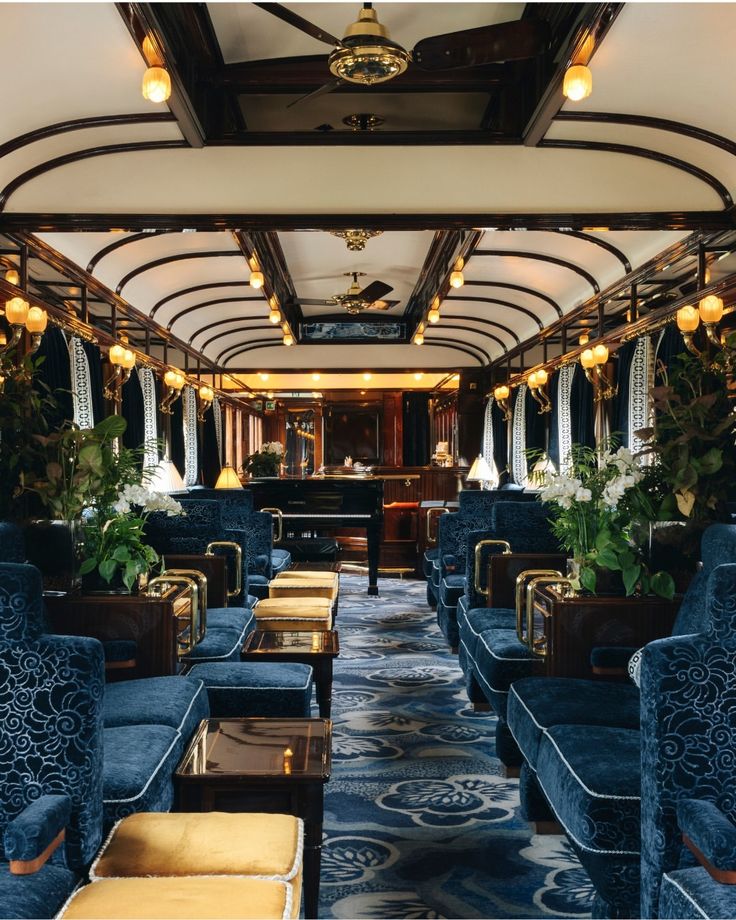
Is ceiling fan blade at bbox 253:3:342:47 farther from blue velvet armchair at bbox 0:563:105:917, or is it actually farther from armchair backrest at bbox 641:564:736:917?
armchair backrest at bbox 641:564:736:917

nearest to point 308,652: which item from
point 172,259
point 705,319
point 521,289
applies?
point 705,319

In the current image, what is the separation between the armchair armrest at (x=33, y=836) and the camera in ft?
5.80

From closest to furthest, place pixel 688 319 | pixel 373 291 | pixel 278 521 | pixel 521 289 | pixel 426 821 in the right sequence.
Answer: pixel 426 821 < pixel 688 319 < pixel 373 291 < pixel 278 521 < pixel 521 289

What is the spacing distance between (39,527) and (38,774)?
2066 millimetres

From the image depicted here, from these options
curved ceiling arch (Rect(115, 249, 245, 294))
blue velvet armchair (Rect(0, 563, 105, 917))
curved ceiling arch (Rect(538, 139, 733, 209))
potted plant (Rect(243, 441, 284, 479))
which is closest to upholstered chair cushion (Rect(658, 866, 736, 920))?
blue velvet armchair (Rect(0, 563, 105, 917))

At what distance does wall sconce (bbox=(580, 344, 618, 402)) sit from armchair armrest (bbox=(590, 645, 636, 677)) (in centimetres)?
531

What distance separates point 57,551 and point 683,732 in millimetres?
2805

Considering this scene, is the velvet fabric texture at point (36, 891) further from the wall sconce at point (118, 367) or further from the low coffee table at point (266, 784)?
the wall sconce at point (118, 367)

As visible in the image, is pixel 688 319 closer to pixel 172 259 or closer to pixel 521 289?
pixel 521 289

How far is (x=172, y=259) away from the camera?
7.89 m

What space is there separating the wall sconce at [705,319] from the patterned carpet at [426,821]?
2.81 meters

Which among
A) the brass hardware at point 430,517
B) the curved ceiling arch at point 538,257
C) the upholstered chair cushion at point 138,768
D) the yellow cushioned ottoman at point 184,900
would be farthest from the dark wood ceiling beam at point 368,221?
the brass hardware at point 430,517

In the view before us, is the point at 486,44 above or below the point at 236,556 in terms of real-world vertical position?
above

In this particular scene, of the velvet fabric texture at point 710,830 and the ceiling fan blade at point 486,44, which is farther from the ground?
the ceiling fan blade at point 486,44
